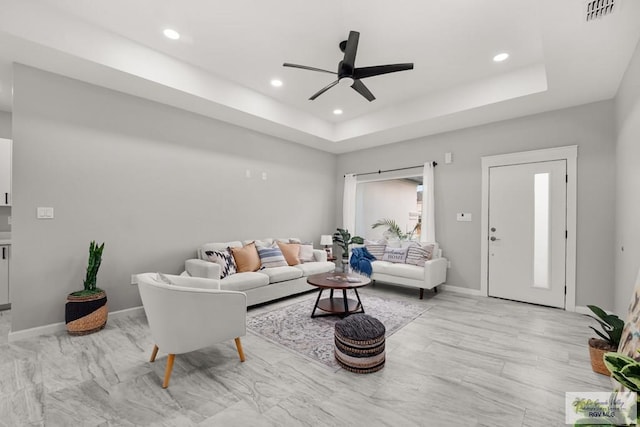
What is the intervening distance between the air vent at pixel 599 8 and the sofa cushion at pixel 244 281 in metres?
3.98

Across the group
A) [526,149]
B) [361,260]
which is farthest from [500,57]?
[361,260]

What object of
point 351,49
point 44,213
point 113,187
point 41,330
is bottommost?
point 41,330

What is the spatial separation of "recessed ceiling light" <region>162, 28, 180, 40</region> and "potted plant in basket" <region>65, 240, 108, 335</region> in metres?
2.34

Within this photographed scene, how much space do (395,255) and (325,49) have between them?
3323mm

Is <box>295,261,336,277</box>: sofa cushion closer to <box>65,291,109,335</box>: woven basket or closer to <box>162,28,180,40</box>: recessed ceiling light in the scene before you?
<box>65,291,109,335</box>: woven basket

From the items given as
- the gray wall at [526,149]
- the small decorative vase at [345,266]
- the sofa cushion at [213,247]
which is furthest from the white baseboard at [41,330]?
the gray wall at [526,149]

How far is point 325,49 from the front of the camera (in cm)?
314

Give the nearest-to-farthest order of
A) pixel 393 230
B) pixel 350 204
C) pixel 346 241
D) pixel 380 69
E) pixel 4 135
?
1. pixel 380 69
2. pixel 4 135
3. pixel 346 241
4. pixel 350 204
5. pixel 393 230

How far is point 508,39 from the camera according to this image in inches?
114

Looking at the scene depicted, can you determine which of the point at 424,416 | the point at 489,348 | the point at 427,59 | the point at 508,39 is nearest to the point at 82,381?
the point at 424,416

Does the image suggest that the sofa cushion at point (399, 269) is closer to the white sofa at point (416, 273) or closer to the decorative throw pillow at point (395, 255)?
the white sofa at point (416, 273)

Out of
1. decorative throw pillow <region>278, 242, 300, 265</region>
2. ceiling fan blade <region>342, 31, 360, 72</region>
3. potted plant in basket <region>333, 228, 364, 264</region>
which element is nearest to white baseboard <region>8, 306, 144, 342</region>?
decorative throw pillow <region>278, 242, 300, 265</region>

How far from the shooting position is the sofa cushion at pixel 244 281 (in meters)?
3.47

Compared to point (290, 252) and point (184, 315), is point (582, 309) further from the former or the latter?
point (184, 315)
